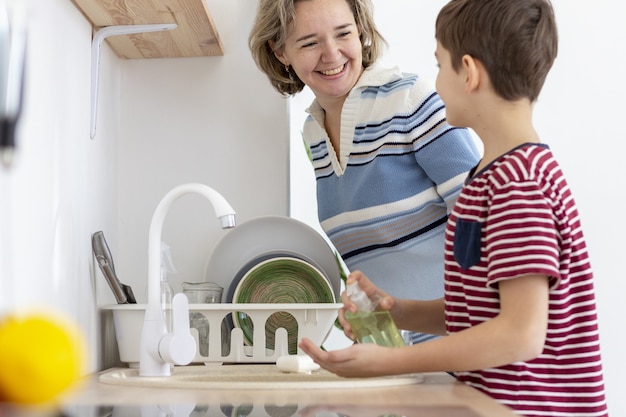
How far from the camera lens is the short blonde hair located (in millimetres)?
1630

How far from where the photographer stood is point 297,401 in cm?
93

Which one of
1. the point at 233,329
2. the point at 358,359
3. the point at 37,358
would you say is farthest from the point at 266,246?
the point at 37,358

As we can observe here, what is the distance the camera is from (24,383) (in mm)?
480

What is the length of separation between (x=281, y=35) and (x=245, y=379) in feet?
2.41

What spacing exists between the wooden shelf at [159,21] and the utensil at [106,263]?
1.36 ft

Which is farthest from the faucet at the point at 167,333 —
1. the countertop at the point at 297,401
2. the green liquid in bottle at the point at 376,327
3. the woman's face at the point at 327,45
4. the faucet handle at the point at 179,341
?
the woman's face at the point at 327,45

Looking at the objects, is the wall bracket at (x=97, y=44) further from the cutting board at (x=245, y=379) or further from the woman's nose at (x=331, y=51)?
the cutting board at (x=245, y=379)

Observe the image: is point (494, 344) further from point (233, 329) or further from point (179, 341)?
point (233, 329)

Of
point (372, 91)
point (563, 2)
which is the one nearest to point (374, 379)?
point (372, 91)

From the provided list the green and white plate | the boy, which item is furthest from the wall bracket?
the boy

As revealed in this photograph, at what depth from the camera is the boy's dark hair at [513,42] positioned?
41.1 inches

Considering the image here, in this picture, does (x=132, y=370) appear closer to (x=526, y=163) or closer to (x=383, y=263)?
(x=383, y=263)

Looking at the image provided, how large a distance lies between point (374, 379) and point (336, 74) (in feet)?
2.32

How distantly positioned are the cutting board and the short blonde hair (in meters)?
0.64
